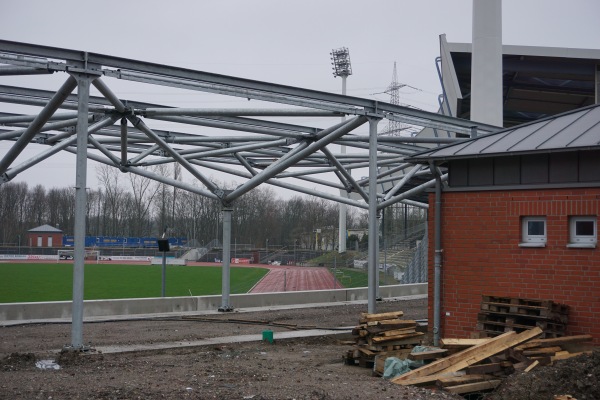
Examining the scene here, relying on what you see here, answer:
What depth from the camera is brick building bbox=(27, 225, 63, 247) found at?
8812 cm

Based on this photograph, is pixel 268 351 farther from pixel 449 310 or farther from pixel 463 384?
pixel 463 384

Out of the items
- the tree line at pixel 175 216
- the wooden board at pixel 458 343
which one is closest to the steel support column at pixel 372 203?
the wooden board at pixel 458 343

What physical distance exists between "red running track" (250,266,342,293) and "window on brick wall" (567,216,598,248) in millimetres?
26859

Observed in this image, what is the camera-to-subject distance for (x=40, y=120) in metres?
14.4

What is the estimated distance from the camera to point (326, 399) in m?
9.02

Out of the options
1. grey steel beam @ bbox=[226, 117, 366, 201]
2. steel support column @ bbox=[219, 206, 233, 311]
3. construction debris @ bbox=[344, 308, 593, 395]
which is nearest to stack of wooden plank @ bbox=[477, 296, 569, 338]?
construction debris @ bbox=[344, 308, 593, 395]

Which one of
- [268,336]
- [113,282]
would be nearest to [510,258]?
[268,336]

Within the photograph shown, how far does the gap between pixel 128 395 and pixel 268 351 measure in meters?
5.88

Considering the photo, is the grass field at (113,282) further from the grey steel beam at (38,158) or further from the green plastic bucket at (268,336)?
the green plastic bucket at (268,336)

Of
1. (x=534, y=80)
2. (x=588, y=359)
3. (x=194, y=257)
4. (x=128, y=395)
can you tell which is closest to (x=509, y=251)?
(x=588, y=359)

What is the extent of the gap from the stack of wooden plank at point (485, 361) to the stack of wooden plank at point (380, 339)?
177 cm

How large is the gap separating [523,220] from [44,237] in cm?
8402

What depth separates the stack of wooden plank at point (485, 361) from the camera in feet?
32.6

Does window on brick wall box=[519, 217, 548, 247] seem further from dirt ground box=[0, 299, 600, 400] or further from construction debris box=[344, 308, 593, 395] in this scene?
dirt ground box=[0, 299, 600, 400]
